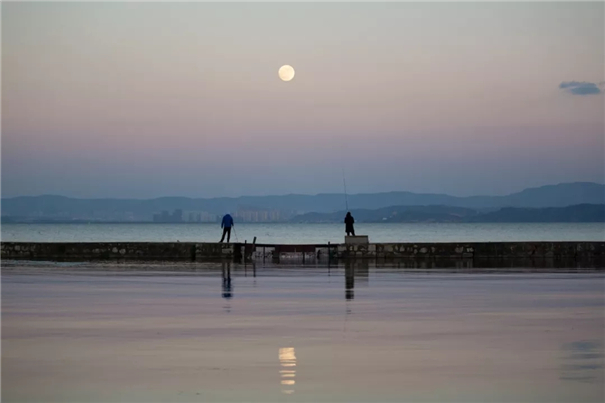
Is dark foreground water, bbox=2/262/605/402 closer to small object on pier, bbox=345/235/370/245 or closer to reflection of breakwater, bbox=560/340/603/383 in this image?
reflection of breakwater, bbox=560/340/603/383

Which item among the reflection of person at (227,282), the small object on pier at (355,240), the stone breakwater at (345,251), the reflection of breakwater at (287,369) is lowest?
the reflection of breakwater at (287,369)

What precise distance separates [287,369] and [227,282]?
12.9 m

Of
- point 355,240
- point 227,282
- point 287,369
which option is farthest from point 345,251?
point 287,369

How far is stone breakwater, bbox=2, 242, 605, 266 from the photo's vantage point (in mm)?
34562

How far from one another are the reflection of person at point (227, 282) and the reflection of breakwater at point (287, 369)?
739 centimetres

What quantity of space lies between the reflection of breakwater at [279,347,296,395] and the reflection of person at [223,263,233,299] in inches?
291

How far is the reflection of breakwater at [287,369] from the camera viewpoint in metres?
9.30

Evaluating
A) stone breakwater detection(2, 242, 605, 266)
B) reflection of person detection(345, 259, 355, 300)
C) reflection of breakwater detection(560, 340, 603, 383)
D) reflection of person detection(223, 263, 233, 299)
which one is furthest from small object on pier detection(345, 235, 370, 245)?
reflection of breakwater detection(560, 340, 603, 383)

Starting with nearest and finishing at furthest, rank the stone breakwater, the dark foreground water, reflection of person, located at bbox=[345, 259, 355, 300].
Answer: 1. the dark foreground water
2. reflection of person, located at bbox=[345, 259, 355, 300]
3. the stone breakwater

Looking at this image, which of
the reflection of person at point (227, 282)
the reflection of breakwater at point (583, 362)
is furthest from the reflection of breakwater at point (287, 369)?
the reflection of person at point (227, 282)

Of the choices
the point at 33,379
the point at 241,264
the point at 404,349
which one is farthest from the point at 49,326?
the point at 241,264

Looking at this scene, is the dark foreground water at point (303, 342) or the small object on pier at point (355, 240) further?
the small object on pier at point (355, 240)

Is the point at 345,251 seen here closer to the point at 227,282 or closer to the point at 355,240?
the point at 355,240

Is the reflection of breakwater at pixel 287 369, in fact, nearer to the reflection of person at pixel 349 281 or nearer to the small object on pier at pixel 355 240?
the reflection of person at pixel 349 281
